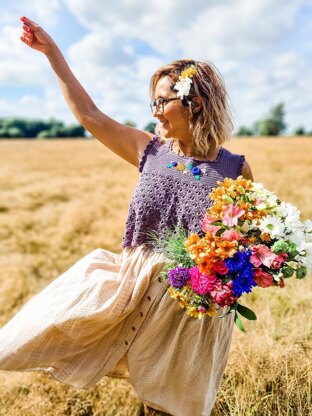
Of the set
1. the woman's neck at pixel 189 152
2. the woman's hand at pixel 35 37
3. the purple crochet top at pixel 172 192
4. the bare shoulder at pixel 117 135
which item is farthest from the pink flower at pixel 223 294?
the woman's hand at pixel 35 37

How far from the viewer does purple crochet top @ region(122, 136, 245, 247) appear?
7.25 ft

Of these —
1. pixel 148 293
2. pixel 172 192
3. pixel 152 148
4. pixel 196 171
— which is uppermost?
pixel 152 148

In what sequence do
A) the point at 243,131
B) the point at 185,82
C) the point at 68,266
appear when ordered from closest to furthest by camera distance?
1. the point at 185,82
2. the point at 68,266
3. the point at 243,131

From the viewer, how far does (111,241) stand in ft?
24.8

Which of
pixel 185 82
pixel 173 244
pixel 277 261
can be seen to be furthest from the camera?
pixel 185 82

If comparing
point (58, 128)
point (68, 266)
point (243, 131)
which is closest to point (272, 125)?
point (243, 131)

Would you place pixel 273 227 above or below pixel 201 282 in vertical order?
above

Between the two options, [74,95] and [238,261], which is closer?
[238,261]

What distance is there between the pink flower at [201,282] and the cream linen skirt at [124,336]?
51 cm

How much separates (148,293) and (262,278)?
758 millimetres

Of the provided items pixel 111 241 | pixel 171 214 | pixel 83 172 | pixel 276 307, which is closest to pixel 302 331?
pixel 276 307

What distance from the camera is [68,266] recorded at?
6.29m

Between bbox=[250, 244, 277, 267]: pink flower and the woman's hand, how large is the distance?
161 cm

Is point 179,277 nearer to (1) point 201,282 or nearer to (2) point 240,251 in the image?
(1) point 201,282
